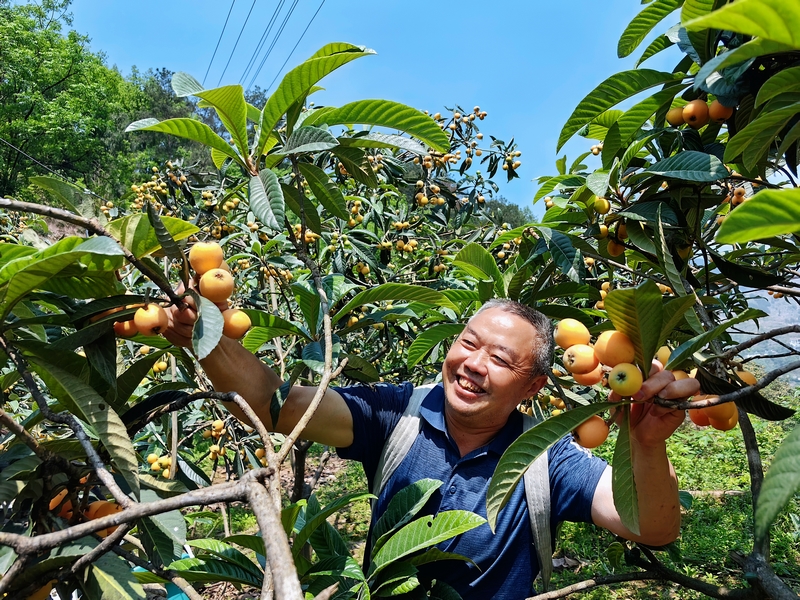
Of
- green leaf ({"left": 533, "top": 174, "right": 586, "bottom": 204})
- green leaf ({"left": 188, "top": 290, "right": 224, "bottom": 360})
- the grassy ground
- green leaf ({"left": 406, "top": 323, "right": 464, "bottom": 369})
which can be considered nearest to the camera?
green leaf ({"left": 188, "top": 290, "right": 224, "bottom": 360})

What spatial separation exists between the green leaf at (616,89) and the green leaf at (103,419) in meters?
1.10

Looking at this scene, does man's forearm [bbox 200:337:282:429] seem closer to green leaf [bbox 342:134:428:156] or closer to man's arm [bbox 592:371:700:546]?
green leaf [bbox 342:134:428:156]

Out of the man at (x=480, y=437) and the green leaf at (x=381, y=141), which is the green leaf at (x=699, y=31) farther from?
the man at (x=480, y=437)

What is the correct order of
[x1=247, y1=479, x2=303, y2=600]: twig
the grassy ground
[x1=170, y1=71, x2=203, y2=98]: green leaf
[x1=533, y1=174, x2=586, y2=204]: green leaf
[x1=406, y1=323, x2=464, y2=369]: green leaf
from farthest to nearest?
1. the grassy ground
2. [x1=406, y1=323, x2=464, y2=369]: green leaf
3. [x1=533, y1=174, x2=586, y2=204]: green leaf
4. [x1=170, y1=71, x2=203, y2=98]: green leaf
5. [x1=247, y1=479, x2=303, y2=600]: twig

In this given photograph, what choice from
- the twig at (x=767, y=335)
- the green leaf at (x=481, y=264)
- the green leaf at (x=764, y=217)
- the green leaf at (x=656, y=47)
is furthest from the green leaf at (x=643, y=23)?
the green leaf at (x=764, y=217)

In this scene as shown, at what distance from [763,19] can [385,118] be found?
2.32 feet

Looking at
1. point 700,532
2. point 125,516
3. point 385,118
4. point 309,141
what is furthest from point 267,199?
point 700,532

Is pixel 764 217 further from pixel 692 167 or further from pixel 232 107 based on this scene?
pixel 232 107

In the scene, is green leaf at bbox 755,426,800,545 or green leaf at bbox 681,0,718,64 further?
green leaf at bbox 681,0,718,64

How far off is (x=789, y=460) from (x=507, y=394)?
3.59ft

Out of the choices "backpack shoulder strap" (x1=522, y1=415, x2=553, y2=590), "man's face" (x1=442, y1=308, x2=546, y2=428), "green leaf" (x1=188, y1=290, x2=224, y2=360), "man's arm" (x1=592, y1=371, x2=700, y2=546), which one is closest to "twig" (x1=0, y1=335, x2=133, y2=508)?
"green leaf" (x1=188, y1=290, x2=224, y2=360)

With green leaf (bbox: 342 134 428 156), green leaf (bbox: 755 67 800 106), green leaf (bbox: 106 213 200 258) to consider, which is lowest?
green leaf (bbox: 106 213 200 258)

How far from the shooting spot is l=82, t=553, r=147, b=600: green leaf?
2.69 ft

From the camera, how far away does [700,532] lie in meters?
3.81
